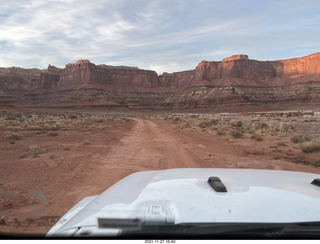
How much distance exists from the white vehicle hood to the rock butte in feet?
331

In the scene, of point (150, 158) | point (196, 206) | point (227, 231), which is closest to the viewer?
point (227, 231)

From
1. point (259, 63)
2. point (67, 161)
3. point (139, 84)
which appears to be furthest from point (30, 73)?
point (67, 161)

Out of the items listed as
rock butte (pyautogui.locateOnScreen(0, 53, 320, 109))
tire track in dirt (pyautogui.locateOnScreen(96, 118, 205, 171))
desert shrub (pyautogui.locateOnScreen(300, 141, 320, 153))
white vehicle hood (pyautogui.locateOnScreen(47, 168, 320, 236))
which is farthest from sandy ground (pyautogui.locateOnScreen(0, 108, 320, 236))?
rock butte (pyautogui.locateOnScreen(0, 53, 320, 109))

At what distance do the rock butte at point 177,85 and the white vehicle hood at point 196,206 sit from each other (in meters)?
101

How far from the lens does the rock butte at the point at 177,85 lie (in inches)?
4281

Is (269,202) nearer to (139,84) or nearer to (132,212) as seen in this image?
(132,212)

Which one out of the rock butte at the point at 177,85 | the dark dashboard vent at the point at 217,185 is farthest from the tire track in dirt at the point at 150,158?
the rock butte at the point at 177,85

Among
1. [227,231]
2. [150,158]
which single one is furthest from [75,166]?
[227,231]

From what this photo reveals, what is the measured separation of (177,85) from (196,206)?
517ft

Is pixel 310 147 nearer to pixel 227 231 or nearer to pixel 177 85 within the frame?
pixel 227 231

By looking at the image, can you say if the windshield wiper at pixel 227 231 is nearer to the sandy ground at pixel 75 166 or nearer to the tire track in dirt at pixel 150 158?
the sandy ground at pixel 75 166

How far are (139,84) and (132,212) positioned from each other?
15494cm

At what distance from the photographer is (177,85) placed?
15662 centimetres

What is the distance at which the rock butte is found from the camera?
357 ft
